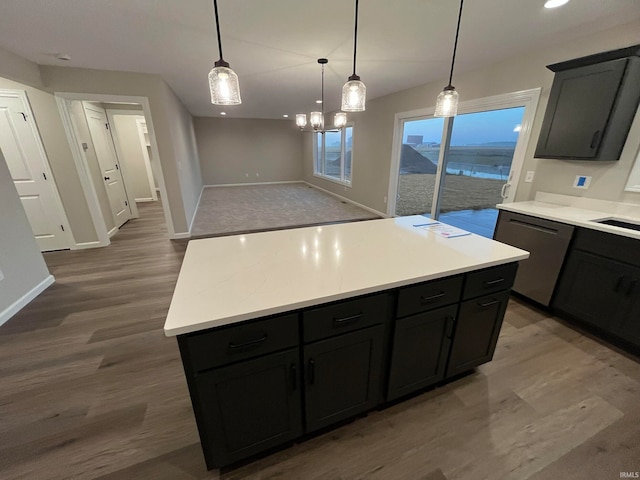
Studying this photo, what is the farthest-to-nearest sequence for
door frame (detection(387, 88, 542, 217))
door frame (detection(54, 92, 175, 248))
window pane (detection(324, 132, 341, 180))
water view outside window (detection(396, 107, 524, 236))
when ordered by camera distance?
window pane (detection(324, 132, 341, 180)), door frame (detection(54, 92, 175, 248)), water view outside window (detection(396, 107, 524, 236)), door frame (detection(387, 88, 542, 217))

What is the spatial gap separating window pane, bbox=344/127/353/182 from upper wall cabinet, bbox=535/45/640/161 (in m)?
4.46

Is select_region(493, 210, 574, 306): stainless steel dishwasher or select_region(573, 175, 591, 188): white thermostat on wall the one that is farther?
select_region(573, 175, 591, 188): white thermostat on wall

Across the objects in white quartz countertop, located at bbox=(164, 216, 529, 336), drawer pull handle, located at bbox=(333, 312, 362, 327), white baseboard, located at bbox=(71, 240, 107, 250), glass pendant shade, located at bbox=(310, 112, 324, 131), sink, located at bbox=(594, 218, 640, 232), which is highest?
glass pendant shade, located at bbox=(310, 112, 324, 131)

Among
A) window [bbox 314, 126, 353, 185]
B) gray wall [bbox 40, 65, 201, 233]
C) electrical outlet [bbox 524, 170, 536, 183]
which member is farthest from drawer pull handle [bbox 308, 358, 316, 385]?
window [bbox 314, 126, 353, 185]

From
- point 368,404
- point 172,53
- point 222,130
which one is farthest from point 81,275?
point 222,130

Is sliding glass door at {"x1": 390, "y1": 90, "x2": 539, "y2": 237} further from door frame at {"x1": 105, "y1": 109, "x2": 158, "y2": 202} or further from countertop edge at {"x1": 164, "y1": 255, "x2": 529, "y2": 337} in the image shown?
door frame at {"x1": 105, "y1": 109, "x2": 158, "y2": 202}

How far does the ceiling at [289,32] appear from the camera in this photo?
1880mm

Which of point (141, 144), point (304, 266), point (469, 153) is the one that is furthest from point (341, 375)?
point (141, 144)

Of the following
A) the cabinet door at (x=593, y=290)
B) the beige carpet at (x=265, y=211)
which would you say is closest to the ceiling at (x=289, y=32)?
the cabinet door at (x=593, y=290)

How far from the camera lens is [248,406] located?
3.60 feet

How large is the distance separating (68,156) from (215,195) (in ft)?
14.3

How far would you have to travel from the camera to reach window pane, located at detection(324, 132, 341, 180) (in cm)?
753

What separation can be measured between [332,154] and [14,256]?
23.1 feet

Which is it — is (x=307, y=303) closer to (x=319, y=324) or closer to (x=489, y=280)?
(x=319, y=324)
